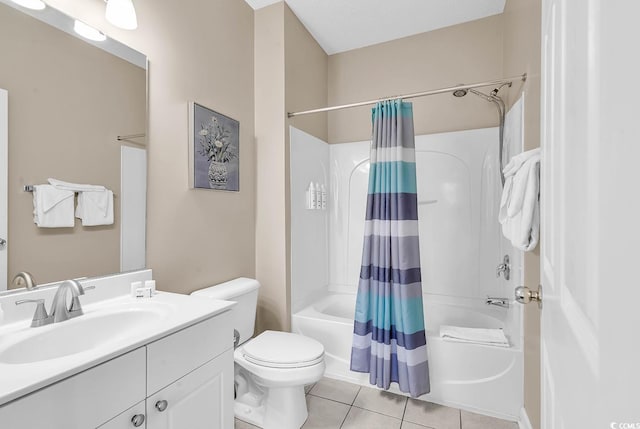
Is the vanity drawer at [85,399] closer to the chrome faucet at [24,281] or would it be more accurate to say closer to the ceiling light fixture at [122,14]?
the chrome faucet at [24,281]

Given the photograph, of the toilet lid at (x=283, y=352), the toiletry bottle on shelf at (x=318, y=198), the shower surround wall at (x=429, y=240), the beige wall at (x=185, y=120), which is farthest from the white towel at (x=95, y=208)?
the toiletry bottle on shelf at (x=318, y=198)

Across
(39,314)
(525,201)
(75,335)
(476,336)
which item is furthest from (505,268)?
(39,314)

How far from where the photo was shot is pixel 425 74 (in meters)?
2.65

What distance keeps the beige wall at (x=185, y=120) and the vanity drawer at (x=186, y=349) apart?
567 mm

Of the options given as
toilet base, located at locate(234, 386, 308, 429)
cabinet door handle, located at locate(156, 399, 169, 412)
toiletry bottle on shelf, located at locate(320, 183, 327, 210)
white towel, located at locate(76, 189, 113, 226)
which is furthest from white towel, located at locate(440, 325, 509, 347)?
white towel, located at locate(76, 189, 113, 226)

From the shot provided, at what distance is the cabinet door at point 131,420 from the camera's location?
833mm

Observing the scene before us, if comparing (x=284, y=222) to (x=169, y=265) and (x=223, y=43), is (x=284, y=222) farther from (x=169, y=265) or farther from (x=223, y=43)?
(x=223, y=43)

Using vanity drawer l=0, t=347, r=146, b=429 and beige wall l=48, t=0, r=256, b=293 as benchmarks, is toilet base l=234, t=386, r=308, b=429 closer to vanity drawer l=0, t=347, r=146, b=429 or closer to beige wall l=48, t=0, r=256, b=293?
beige wall l=48, t=0, r=256, b=293

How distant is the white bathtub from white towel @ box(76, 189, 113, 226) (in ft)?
4.59

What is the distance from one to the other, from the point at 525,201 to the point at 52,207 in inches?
75.0

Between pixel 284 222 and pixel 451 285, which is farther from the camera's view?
Result: pixel 451 285

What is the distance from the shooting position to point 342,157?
2.90m
